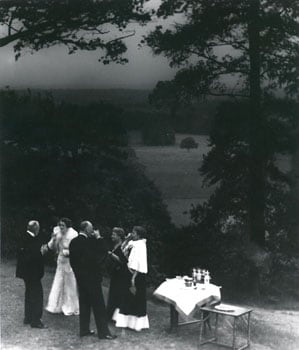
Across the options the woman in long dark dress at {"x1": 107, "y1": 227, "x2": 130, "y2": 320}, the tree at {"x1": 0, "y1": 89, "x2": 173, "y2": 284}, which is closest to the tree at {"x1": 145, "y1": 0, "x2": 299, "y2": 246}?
the tree at {"x1": 0, "y1": 89, "x2": 173, "y2": 284}

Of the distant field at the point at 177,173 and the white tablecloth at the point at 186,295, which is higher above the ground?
the distant field at the point at 177,173

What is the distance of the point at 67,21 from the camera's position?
1277 centimetres

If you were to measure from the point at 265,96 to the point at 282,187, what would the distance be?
2.19 m

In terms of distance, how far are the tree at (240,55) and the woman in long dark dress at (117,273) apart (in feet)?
22.2

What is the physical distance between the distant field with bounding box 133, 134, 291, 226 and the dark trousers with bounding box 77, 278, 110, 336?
8.32 metres

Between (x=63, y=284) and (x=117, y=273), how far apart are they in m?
0.87

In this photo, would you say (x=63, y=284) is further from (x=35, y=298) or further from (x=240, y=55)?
(x=240, y=55)

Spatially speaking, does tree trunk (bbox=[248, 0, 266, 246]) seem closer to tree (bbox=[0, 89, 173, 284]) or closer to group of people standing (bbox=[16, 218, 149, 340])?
tree (bbox=[0, 89, 173, 284])

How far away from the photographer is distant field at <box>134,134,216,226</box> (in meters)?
15.8

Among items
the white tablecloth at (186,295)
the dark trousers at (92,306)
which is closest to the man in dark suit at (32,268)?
the dark trousers at (92,306)

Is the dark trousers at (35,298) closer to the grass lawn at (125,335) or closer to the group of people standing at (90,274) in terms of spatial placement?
the group of people standing at (90,274)

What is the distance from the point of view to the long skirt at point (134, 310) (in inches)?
296

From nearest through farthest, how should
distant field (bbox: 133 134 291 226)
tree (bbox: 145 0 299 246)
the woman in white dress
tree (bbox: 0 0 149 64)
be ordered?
the woman in white dress
tree (bbox: 0 0 149 64)
tree (bbox: 145 0 299 246)
distant field (bbox: 133 134 291 226)

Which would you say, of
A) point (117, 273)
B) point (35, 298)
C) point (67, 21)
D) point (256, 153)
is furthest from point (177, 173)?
point (35, 298)
